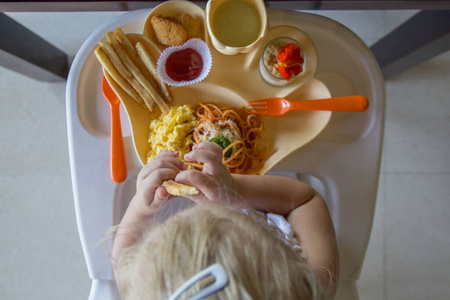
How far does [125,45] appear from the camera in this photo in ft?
2.27

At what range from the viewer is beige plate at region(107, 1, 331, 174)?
2.30ft

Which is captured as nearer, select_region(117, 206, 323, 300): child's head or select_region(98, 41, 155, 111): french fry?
select_region(117, 206, 323, 300): child's head

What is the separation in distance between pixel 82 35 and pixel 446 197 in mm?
1354

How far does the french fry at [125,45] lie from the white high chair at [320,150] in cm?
4

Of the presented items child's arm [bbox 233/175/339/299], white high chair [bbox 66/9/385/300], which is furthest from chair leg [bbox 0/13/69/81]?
child's arm [bbox 233/175/339/299]

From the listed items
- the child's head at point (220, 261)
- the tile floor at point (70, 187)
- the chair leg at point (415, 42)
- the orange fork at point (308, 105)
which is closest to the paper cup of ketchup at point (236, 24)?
the orange fork at point (308, 105)

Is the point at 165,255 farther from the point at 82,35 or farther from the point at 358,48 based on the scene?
the point at 82,35

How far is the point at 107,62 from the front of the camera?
677mm

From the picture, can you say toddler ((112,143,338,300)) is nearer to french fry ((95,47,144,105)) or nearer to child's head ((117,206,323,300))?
child's head ((117,206,323,300))

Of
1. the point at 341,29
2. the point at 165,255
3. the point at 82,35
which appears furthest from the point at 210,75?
the point at 82,35

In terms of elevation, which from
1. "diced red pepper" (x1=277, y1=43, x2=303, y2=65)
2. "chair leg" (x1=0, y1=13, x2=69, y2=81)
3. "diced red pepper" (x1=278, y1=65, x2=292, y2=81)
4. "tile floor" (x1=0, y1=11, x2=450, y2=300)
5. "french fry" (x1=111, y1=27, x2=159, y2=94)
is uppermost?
"chair leg" (x1=0, y1=13, x2=69, y2=81)

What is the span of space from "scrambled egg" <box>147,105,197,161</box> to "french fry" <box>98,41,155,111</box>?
0.05 meters

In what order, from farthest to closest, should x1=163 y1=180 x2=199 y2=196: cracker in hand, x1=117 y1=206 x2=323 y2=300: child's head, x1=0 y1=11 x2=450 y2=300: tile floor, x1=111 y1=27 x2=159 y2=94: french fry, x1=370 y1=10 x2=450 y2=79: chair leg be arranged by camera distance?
1. x1=0 y1=11 x2=450 y2=300: tile floor
2. x1=370 y1=10 x2=450 y2=79: chair leg
3. x1=111 y1=27 x2=159 y2=94: french fry
4. x1=163 y1=180 x2=199 y2=196: cracker in hand
5. x1=117 y1=206 x2=323 y2=300: child's head

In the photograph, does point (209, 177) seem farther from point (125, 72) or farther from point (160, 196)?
point (125, 72)
